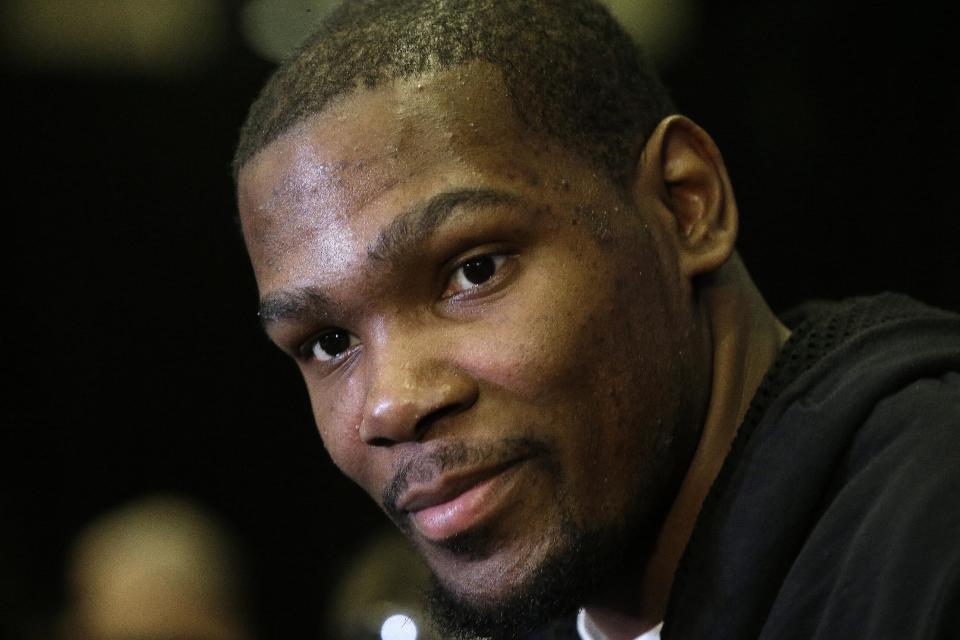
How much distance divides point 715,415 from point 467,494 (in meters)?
0.37

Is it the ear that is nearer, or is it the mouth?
the mouth

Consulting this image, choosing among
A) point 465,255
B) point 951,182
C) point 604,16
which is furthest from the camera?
point 951,182

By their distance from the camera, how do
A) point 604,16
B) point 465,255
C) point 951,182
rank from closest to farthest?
point 465,255 → point 604,16 → point 951,182

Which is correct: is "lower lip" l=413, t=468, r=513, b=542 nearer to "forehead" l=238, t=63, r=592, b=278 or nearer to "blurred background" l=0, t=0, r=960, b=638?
"forehead" l=238, t=63, r=592, b=278

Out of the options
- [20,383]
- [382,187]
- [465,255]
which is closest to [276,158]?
[382,187]

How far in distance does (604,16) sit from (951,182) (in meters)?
1.32

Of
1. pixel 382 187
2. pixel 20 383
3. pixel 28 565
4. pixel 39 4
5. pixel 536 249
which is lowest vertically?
pixel 28 565

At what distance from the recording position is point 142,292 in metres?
2.89

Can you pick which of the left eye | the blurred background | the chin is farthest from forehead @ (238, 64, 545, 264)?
the blurred background

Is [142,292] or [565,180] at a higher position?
[565,180]

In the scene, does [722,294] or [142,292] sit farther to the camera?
[142,292]

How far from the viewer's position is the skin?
4.50ft

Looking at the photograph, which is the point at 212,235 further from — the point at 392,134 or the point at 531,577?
the point at 531,577

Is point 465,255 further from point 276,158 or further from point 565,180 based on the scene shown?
point 276,158
